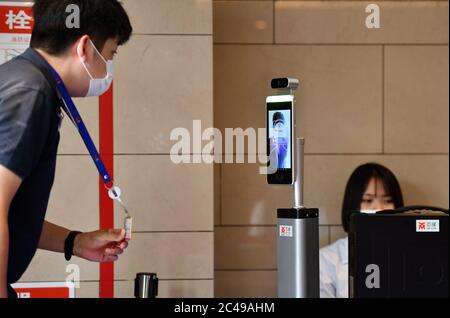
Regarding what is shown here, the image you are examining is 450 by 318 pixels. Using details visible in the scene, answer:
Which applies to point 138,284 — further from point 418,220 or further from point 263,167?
point 418,220

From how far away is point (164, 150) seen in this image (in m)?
1.13

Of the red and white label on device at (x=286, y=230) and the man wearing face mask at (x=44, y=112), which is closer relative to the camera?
the man wearing face mask at (x=44, y=112)

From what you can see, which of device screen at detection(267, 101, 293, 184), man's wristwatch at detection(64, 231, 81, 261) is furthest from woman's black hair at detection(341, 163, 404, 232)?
man's wristwatch at detection(64, 231, 81, 261)

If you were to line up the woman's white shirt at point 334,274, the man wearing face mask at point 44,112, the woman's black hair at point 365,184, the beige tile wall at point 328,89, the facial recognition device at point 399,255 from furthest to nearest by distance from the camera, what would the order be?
1. the woman's black hair at point 365,184
2. the woman's white shirt at point 334,274
3. the beige tile wall at point 328,89
4. the facial recognition device at point 399,255
5. the man wearing face mask at point 44,112

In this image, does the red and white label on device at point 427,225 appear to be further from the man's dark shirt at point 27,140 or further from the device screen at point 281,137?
the man's dark shirt at point 27,140

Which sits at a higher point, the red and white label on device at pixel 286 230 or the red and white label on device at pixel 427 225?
the red and white label on device at pixel 427 225

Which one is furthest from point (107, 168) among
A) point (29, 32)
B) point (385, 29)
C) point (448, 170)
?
point (448, 170)

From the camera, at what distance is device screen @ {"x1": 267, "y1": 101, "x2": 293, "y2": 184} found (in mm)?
966

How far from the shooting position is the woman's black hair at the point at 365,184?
5.20 ft

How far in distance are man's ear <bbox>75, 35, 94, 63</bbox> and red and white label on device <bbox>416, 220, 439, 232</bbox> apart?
470mm

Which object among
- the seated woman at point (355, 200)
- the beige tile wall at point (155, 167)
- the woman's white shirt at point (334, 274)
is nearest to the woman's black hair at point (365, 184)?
the seated woman at point (355, 200)

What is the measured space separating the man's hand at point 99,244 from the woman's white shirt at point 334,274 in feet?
1.63

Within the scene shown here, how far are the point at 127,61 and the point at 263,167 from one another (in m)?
0.25

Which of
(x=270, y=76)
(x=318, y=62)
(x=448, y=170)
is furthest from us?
(x=448, y=170)
